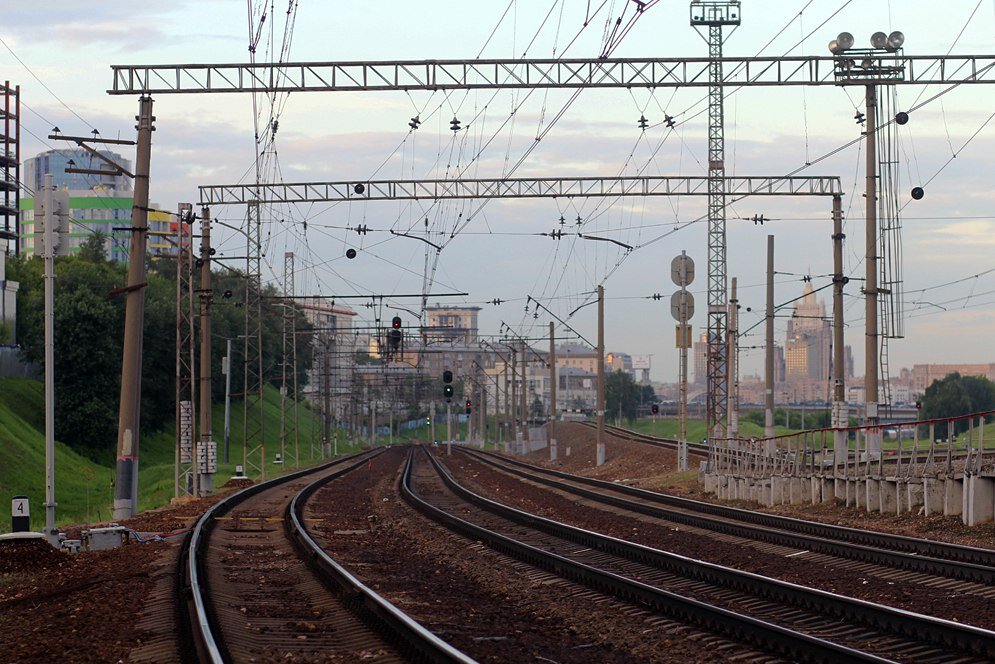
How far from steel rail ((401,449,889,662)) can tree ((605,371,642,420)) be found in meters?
145

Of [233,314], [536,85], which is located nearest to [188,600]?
[536,85]

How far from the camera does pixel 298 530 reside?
72.1 feet

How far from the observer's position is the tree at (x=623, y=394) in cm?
16412

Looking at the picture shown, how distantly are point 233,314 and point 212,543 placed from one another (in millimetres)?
82419

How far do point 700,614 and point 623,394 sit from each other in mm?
152527

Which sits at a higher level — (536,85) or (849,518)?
(536,85)

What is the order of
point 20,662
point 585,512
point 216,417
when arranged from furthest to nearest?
point 216,417 < point 585,512 < point 20,662

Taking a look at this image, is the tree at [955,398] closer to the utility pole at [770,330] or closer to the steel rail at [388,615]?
the utility pole at [770,330]

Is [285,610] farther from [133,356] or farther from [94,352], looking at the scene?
[94,352]

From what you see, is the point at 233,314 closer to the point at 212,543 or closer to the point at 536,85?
the point at 536,85

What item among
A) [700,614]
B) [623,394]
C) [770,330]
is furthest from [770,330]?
[623,394]

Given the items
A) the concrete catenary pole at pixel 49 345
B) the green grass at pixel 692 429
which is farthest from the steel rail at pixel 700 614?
the green grass at pixel 692 429

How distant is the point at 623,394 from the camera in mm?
163750

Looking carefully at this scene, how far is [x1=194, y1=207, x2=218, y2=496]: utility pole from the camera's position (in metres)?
38.0
